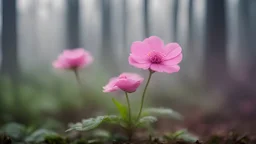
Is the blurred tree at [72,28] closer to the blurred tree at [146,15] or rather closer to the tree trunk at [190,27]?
the blurred tree at [146,15]

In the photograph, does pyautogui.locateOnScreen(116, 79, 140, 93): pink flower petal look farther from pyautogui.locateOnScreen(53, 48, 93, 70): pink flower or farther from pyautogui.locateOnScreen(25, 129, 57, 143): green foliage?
pyautogui.locateOnScreen(53, 48, 93, 70): pink flower

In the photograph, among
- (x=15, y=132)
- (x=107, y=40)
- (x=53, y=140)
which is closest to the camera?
(x=53, y=140)

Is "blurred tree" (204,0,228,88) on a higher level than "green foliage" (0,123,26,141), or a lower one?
higher

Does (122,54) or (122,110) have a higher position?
(122,54)

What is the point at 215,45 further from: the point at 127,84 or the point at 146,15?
the point at 127,84

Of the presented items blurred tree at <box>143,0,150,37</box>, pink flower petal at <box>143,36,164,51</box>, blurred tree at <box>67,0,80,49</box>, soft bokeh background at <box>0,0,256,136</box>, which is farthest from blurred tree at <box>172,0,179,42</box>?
pink flower petal at <box>143,36,164,51</box>

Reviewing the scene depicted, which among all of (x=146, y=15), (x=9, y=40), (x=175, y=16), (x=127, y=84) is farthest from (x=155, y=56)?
(x=9, y=40)

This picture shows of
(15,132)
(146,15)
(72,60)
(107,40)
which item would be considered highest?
(107,40)
